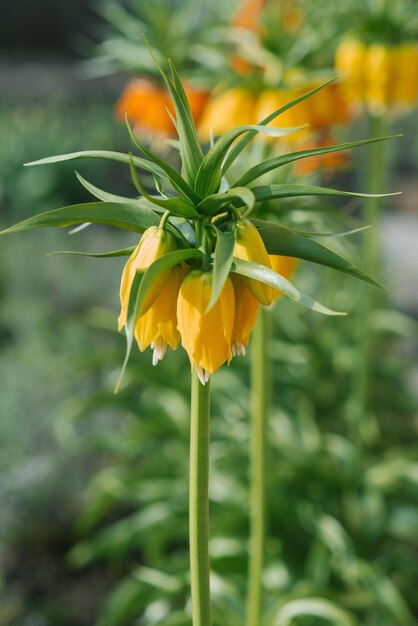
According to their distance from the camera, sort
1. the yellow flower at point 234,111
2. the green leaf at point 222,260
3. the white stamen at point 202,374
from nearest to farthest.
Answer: the green leaf at point 222,260, the white stamen at point 202,374, the yellow flower at point 234,111

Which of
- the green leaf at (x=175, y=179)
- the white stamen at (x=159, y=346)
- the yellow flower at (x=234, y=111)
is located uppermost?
the yellow flower at (x=234, y=111)

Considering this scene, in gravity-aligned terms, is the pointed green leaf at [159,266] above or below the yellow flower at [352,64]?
below

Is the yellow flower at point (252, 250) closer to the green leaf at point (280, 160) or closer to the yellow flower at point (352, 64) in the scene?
the green leaf at point (280, 160)

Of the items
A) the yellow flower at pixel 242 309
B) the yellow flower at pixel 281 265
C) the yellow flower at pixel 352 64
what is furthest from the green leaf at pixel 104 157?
the yellow flower at pixel 352 64

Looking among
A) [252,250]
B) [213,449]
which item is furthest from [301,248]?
[213,449]

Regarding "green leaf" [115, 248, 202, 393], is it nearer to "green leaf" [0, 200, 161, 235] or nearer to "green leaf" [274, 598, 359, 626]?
"green leaf" [0, 200, 161, 235]

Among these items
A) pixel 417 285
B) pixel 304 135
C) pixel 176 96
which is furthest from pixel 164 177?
pixel 417 285
